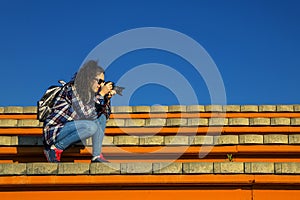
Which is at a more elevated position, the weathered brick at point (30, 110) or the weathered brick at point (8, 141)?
the weathered brick at point (30, 110)

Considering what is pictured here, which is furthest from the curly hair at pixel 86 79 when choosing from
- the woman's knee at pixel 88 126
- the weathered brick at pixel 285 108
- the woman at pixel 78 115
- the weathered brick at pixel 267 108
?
the weathered brick at pixel 285 108

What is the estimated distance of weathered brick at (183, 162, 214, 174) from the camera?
171 inches

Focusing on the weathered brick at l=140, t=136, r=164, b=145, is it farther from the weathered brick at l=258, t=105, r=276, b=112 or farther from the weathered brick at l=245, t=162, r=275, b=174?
the weathered brick at l=258, t=105, r=276, b=112

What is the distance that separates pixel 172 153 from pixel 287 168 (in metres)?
2.14

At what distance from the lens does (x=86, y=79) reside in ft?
18.9

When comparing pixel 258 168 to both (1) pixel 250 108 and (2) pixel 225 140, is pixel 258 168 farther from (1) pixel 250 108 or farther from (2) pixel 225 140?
(1) pixel 250 108

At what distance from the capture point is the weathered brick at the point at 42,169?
447cm

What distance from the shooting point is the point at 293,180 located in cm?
425

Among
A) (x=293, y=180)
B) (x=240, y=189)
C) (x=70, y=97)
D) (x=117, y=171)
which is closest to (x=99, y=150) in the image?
(x=70, y=97)

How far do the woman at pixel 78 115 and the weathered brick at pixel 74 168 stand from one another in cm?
100

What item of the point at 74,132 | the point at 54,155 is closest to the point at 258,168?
the point at 74,132

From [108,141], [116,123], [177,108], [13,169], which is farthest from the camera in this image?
[177,108]

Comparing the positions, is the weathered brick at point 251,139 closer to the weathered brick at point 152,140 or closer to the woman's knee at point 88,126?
the weathered brick at point 152,140

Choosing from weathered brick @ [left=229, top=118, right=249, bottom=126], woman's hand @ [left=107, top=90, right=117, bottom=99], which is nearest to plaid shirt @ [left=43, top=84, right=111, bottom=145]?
woman's hand @ [left=107, top=90, right=117, bottom=99]
